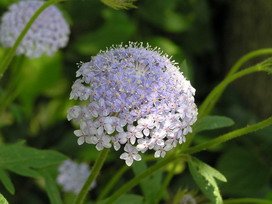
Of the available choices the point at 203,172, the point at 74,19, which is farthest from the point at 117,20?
the point at 203,172

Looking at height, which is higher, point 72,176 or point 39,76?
point 39,76

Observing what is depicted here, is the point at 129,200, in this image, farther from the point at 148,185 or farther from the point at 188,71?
the point at 188,71

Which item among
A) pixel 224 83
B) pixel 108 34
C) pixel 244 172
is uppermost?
pixel 224 83

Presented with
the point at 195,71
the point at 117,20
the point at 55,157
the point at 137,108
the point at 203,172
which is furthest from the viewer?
the point at 195,71

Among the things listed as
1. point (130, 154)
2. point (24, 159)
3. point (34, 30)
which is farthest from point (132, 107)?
point (34, 30)

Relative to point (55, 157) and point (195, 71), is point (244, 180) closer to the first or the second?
point (195, 71)
